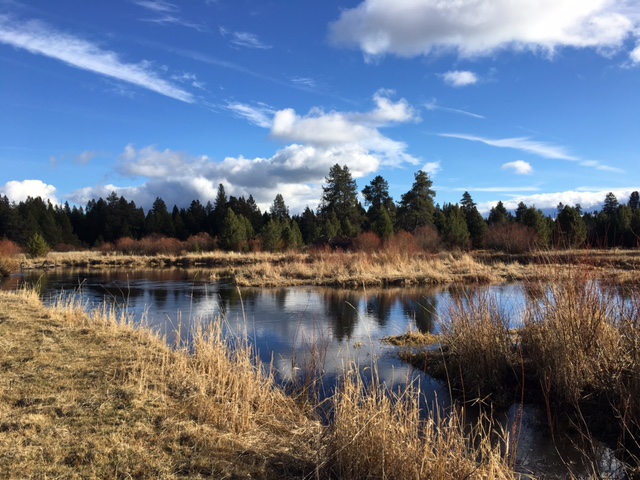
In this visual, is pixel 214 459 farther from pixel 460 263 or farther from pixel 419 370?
pixel 460 263

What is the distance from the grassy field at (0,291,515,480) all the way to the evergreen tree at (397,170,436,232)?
46.4m

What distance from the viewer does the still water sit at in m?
6.26

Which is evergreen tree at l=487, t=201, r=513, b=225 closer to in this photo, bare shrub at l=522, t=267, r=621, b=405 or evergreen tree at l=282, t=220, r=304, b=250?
evergreen tree at l=282, t=220, r=304, b=250

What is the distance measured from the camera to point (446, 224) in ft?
146

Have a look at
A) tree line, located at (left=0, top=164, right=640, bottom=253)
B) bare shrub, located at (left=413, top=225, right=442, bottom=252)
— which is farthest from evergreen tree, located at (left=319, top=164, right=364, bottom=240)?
bare shrub, located at (left=413, top=225, right=442, bottom=252)

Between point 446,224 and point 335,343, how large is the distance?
36687 millimetres

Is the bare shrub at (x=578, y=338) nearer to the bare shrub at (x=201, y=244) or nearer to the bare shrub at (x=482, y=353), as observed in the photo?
the bare shrub at (x=482, y=353)

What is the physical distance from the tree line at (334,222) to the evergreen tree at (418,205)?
11cm

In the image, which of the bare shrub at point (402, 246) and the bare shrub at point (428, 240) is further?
the bare shrub at point (428, 240)

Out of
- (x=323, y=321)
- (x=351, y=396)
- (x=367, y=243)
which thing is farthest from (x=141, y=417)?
(x=367, y=243)

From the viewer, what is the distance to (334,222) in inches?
2109

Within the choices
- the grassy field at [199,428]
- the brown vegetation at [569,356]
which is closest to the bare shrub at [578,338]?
the brown vegetation at [569,356]

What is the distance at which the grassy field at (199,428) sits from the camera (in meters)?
3.58

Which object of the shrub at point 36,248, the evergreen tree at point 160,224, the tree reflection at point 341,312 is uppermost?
the evergreen tree at point 160,224
